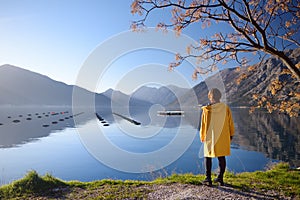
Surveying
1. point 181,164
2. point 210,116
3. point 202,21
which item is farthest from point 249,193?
point 181,164

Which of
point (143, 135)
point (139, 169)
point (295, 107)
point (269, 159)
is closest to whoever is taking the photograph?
point (295, 107)

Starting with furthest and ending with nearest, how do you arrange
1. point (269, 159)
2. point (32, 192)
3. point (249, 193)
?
point (269, 159)
point (32, 192)
point (249, 193)

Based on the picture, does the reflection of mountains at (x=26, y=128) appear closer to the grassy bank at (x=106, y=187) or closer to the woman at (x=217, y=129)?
the grassy bank at (x=106, y=187)

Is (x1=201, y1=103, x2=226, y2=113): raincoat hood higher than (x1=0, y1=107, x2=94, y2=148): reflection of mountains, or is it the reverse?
(x1=201, y1=103, x2=226, y2=113): raincoat hood

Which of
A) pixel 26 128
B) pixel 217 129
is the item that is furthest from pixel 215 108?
pixel 26 128

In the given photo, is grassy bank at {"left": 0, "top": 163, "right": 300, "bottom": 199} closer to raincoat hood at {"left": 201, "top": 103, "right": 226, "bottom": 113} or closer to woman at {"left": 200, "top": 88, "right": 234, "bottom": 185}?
woman at {"left": 200, "top": 88, "right": 234, "bottom": 185}

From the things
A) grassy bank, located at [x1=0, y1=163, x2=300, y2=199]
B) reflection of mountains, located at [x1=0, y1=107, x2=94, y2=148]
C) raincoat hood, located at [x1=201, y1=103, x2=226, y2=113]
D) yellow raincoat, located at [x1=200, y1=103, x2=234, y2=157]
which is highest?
raincoat hood, located at [x1=201, y1=103, x2=226, y2=113]

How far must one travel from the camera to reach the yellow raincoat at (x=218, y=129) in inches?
267

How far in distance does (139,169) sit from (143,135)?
1896 centimetres

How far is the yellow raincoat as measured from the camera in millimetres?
6781

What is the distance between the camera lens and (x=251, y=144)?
135 ft

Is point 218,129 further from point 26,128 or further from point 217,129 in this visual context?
point 26,128

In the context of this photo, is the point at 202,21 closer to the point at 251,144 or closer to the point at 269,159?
the point at 269,159

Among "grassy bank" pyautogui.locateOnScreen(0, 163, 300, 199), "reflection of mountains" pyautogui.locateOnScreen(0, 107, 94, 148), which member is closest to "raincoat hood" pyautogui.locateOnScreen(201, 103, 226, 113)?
"grassy bank" pyautogui.locateOnScreen(0, 163, 300, 199)
